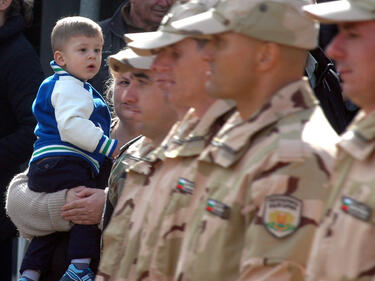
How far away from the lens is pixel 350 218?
3188mm

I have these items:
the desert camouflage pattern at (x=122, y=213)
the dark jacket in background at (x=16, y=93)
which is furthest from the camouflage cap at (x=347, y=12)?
the dark jacket in background at (x=16, y=93)

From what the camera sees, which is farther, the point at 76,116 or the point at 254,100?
the point at 76,116

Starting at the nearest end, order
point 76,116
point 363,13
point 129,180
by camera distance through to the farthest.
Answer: point 363,13
point 129,180
point 76,116

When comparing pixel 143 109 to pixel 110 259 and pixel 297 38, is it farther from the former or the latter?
pixel 297 38

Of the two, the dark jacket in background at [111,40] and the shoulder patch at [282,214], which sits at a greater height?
the dark jacket in background at [111,40]

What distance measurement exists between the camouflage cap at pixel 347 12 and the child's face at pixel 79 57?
2.71 meters

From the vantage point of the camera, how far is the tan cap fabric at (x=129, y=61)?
17.0 ft

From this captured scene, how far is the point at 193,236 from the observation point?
A: 3.88m

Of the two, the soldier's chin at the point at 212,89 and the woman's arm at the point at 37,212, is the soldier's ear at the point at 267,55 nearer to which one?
the soldier's chin at the point at 212,89

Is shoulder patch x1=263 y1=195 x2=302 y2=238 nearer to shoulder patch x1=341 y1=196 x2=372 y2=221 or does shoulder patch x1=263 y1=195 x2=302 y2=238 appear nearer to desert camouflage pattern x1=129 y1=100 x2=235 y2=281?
shoulder patch x1=341 y1=196 x2=372 y2=221

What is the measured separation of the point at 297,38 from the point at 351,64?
1.69 feet

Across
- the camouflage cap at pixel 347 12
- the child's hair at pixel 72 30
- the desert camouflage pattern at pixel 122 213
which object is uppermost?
the camouflage cap at pixel 347 12

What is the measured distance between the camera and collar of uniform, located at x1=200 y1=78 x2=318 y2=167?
376cm

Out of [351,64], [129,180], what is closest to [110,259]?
[129,180]
